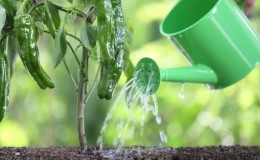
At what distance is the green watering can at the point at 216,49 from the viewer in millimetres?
1305

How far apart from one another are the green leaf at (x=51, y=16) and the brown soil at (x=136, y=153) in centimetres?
26

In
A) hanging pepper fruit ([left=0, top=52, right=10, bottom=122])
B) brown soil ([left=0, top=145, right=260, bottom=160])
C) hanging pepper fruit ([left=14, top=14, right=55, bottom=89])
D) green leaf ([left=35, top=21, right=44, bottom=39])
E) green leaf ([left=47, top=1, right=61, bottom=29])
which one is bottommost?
brown soil ([left=0, top=145, right=260, bottom=160])

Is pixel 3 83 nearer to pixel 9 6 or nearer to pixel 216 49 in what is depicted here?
pixel 9 6

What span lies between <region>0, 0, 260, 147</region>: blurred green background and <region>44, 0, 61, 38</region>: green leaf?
0.87 m

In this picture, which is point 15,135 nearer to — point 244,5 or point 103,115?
point 103,115

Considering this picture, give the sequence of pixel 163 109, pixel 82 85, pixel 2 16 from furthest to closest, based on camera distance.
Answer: pixel 163 109, pixel 82 85, pixel 2 16

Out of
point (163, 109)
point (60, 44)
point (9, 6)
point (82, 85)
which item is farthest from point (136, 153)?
point (163, 109)

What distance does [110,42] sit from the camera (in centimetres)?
121

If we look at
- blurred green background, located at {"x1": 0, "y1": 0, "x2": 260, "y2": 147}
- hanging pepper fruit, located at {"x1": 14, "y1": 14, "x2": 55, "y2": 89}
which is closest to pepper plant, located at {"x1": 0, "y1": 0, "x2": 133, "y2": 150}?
hanging pepper fruit, located at {"x1": 14, "y1": 14, "x2": 55, "y2": 89}

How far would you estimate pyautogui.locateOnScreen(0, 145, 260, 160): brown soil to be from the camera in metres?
1.27

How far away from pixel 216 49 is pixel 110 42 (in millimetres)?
262

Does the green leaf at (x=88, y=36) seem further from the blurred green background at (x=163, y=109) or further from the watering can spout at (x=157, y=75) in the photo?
the blurred green background at (x=163, y=109)

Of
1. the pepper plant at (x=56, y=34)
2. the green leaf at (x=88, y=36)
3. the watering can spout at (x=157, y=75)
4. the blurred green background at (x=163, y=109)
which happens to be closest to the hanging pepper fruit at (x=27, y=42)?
the pepper plant at (x=56, y=34)

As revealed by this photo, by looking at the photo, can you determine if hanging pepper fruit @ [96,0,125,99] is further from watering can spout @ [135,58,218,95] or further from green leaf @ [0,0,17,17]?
green leaf @ [0,0,17,17]
